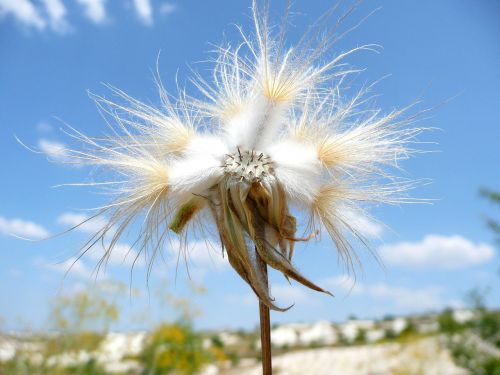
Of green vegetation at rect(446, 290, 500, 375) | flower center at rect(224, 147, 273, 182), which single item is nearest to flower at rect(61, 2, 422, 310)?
flower center at rect(224, 147, 273, 182)

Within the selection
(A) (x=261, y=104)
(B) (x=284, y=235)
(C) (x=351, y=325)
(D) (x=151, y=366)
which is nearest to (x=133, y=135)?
(A) (x=261, y=104)

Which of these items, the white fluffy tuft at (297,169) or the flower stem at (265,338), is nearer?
the flower stem at (265,338)

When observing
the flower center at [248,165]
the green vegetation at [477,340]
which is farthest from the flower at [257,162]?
the green vegetation at [477,340]

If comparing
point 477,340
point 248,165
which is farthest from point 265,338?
point 477,340

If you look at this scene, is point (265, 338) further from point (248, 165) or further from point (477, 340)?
point (477, 340)

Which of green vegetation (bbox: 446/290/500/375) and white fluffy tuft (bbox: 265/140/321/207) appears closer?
white fluffy tuft (bbox: 265/140/321/207)

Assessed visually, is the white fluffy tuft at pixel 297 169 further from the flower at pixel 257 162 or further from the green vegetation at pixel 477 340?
the green vegetation at pixel 477 340

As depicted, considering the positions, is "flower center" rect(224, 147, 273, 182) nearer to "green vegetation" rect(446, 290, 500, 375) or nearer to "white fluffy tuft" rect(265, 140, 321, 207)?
"white fluffy tuft" rect(265, 140, 321, 207)

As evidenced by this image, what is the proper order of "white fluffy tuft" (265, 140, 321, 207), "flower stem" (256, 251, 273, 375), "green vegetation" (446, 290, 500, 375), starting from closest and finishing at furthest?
"flower stem" (256, 251, 273, 375), "white fluffy tuft" (265, 140, 321, 207), "green vegetation" (446, 290, 500, 375)
